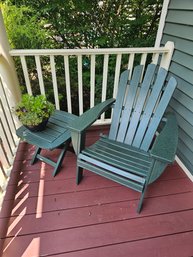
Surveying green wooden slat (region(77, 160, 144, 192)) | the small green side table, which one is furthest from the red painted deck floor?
green wooden slat (region(77, 160, 144, 192))

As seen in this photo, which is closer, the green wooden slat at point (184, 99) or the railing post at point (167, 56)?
the green wooden slat at point (184, 99)

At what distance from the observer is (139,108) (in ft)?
5.96

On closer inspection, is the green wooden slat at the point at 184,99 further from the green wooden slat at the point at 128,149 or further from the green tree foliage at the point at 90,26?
the green tree foliage at the point at 90,26

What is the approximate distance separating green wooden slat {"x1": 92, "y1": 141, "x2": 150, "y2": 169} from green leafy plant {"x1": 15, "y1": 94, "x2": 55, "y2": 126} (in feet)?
1.76

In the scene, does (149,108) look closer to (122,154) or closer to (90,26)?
(122,154)

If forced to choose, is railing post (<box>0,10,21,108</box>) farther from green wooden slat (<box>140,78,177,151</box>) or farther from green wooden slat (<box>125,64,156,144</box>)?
green wooden slat (<box>140,78,177,151</box>)

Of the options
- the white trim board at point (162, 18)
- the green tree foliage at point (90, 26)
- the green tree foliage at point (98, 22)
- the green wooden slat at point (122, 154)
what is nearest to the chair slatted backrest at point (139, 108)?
the green wooden slat at point (122, 154)

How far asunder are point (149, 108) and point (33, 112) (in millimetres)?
1045

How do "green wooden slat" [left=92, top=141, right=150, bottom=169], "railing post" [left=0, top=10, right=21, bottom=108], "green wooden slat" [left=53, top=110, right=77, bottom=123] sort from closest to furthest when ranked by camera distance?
"green wooden slat" [left=92, top=141, right=150, bottom=169], "railing post" [left=0, top=10, right=21, bottom=108], "green wooden slat" [left=53, top=110, right=77, bottom=123]

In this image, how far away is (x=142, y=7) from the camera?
3.19m

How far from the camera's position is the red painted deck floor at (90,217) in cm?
129

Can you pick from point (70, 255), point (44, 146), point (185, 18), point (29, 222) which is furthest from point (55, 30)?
point (70, 255)

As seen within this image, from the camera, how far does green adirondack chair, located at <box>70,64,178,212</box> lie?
55.4 inches

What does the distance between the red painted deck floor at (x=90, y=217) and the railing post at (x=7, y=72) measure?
0.69 metres
